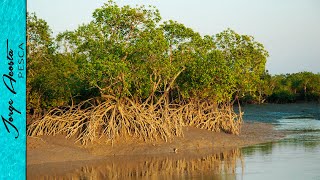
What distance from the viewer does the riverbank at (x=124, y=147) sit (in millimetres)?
17172

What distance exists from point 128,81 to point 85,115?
2.19 m

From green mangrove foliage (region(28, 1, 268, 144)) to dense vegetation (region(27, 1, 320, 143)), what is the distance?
4cm

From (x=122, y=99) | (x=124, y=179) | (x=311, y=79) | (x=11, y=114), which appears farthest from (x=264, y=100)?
(x=11, y=114)

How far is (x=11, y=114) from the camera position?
6781 millimetres

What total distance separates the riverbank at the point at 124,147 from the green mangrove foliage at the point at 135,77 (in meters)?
0.37

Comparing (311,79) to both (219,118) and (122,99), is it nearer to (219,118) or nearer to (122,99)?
(219,118)

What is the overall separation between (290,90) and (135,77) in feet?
150

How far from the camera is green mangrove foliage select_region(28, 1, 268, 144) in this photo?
18594 mm

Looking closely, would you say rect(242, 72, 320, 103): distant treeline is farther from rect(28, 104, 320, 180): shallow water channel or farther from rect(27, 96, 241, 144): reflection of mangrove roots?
rect(28, 104, 320, 180): shallow water channel

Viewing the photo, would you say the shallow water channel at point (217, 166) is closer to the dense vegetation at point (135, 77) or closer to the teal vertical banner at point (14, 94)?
the dense vegetation at point (135, 77)

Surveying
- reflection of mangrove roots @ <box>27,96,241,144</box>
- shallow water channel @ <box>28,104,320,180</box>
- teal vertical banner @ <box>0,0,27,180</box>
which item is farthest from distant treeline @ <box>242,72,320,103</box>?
teal vertical banner @ <box>0,0,27,180</box>

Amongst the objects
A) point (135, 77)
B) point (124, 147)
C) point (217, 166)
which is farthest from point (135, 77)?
point (217, 166)

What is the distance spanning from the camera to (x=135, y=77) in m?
19.0

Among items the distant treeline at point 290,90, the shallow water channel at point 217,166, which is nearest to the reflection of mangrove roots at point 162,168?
the shallow water channel at point 217,166
